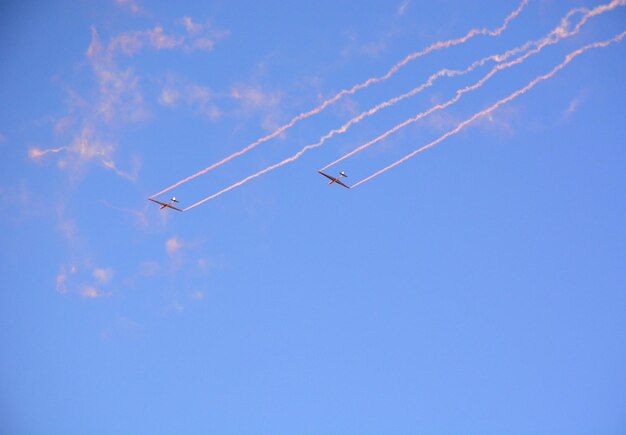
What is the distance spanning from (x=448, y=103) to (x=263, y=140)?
1669cm

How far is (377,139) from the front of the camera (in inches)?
2640

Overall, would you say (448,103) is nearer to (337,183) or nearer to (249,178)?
(337,183)

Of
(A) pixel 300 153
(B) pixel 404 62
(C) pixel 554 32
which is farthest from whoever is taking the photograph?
(A) pixel 300 153

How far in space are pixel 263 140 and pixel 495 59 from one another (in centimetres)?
2123

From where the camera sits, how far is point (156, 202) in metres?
72.4

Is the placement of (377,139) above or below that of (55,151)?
below

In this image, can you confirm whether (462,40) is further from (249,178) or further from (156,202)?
(156,202)

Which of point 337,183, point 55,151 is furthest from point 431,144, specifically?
point 55,151

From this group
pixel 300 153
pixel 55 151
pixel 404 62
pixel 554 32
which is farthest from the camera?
pixel 55 151

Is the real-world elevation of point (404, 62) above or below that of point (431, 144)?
above

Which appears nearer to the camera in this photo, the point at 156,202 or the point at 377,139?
the point at 377,139

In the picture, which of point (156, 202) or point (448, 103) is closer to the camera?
point (448, 103)

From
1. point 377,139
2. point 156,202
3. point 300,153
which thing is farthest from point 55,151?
point 377,139

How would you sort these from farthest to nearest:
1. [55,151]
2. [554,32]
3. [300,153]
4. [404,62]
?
1. [55,151]
2. [300,153]
3. [404,62]
4. [554,32]
